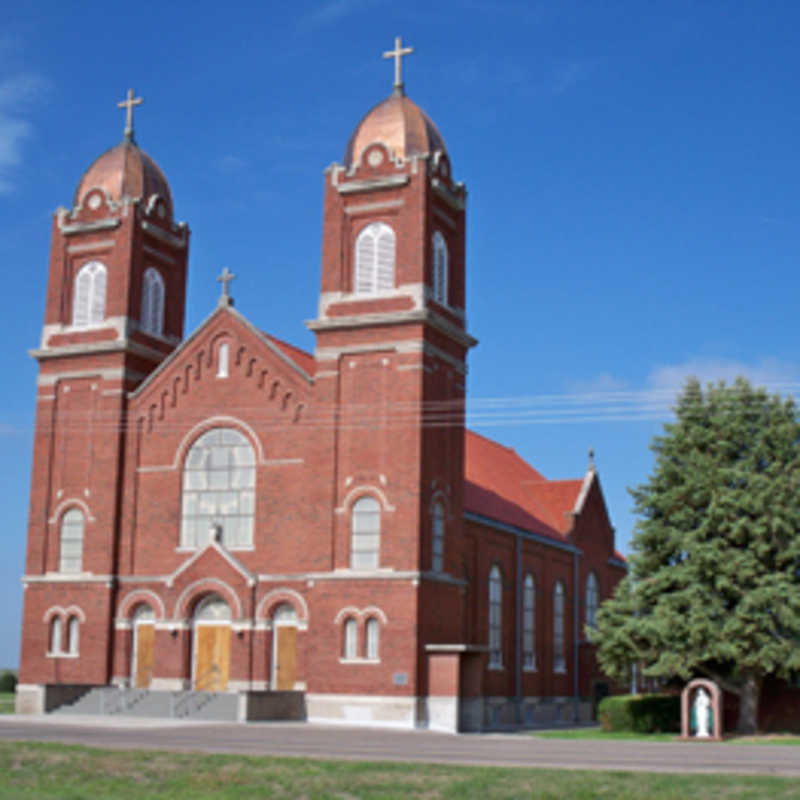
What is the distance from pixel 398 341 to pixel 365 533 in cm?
668

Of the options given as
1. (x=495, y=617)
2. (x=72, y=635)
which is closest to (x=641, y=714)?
(x=495, y=617)

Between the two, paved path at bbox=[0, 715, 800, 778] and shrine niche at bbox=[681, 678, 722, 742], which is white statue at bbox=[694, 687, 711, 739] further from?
paved path at bbox=[0, 715, 800, 778]

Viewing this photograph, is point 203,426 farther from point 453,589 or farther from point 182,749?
point 182,749

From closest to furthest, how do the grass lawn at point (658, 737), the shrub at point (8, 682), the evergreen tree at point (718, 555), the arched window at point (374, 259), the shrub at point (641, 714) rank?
the grass lawn at point (658, 737)
the evergreen tree at point (718, 555)
the shrub at point (641, 714)
the arched window at point (374, 259)
the shrub at point (8, 682)

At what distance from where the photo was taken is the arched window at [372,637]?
42.3 m

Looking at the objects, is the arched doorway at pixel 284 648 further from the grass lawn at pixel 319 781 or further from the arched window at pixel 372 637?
the grass lawn at pixel 319 781

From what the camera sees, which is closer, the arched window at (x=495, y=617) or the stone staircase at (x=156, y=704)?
the stone staircase at (x=156, y=704)

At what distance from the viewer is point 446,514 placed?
4459 centimetres

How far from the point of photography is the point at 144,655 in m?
46.9

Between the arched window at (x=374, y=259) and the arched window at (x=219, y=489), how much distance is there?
23.9 ft

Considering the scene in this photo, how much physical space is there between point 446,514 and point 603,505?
21374mm

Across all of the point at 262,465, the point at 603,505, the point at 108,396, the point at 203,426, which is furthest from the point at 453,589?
the point at 603,505

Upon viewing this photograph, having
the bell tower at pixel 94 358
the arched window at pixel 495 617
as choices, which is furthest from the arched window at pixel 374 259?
the arched window at pixel 495 617

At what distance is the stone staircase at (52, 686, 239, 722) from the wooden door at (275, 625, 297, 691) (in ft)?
6.27
